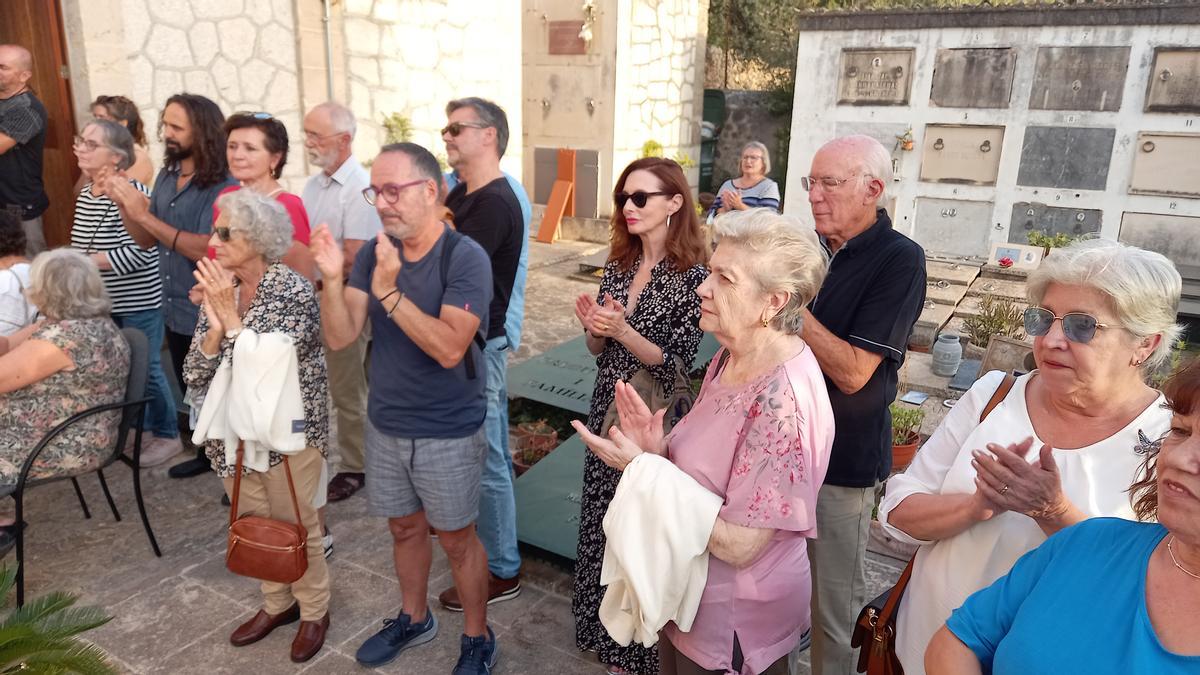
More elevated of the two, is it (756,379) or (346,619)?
(756,379)

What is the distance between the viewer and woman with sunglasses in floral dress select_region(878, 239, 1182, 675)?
5.28 ft

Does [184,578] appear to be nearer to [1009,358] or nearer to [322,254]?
[322,254]

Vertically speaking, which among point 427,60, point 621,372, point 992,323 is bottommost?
point 992,323

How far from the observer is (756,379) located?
6.43 ft

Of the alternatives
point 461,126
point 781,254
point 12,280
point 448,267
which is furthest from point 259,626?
point 781,254

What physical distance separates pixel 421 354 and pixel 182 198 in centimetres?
222

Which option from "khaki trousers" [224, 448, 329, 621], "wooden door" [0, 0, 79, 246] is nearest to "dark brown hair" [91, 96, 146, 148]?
"wooden door" [0, 0, 79, 246]

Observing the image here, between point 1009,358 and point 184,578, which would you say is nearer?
point 184,578

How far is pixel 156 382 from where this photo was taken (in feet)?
15.1

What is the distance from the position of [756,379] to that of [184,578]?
2.88 meters

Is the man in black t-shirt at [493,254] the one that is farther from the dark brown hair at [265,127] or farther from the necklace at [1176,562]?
the necklace at [1176,562]

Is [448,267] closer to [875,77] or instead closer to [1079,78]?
[875,77]

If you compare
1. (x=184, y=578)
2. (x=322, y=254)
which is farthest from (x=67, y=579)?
(x=322, y=254)

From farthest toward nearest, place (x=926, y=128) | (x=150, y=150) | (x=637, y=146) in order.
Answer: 1. (x=637, y=146)
2. (x=926, y=128)
3. (x=150, y=150)
